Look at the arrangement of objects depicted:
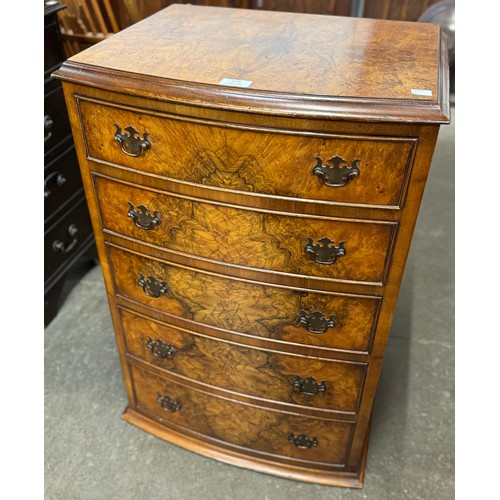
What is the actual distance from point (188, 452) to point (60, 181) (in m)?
1.05

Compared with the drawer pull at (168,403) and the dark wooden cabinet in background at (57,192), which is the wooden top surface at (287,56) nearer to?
the dark wooden cabinet in background at (57,192)

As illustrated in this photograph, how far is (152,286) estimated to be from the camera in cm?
120

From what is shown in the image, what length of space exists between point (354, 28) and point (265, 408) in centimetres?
97

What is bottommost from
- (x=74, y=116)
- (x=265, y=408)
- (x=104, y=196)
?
(x=265, y=408)

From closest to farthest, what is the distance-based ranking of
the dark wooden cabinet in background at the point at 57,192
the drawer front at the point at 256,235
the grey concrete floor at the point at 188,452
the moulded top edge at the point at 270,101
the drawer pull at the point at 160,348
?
the moulded top edge at the point at 270,101, the drawer front at the point at 256,235, the drawer pull at the point at 160,348, the grey concrete floor at the point at 188,452, the dark wooden cabinet in background at the point at 57,192

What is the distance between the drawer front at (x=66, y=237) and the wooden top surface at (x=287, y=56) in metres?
0.93

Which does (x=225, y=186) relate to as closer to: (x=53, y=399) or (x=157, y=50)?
(x=157, y=50)

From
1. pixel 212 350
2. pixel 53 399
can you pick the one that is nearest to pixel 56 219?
pixel 53 399

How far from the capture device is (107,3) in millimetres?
2074

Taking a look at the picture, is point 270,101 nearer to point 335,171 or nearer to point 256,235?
point 335,171

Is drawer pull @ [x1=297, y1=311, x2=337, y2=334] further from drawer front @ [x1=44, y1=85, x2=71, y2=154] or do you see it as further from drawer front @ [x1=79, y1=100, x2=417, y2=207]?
drawer front @ [x1=44, y1=85, x2=71, y2=154]

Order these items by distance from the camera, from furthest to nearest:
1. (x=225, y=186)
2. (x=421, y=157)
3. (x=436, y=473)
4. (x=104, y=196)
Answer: (x=436, y=473) < (x=104, y=196) < (x=225, y=186) < (x=421, y=157)

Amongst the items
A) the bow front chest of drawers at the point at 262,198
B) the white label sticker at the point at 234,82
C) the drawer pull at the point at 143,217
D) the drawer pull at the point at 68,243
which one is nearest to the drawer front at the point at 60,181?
the drawer pull at the point at 68,243

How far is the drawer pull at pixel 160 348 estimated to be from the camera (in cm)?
130
